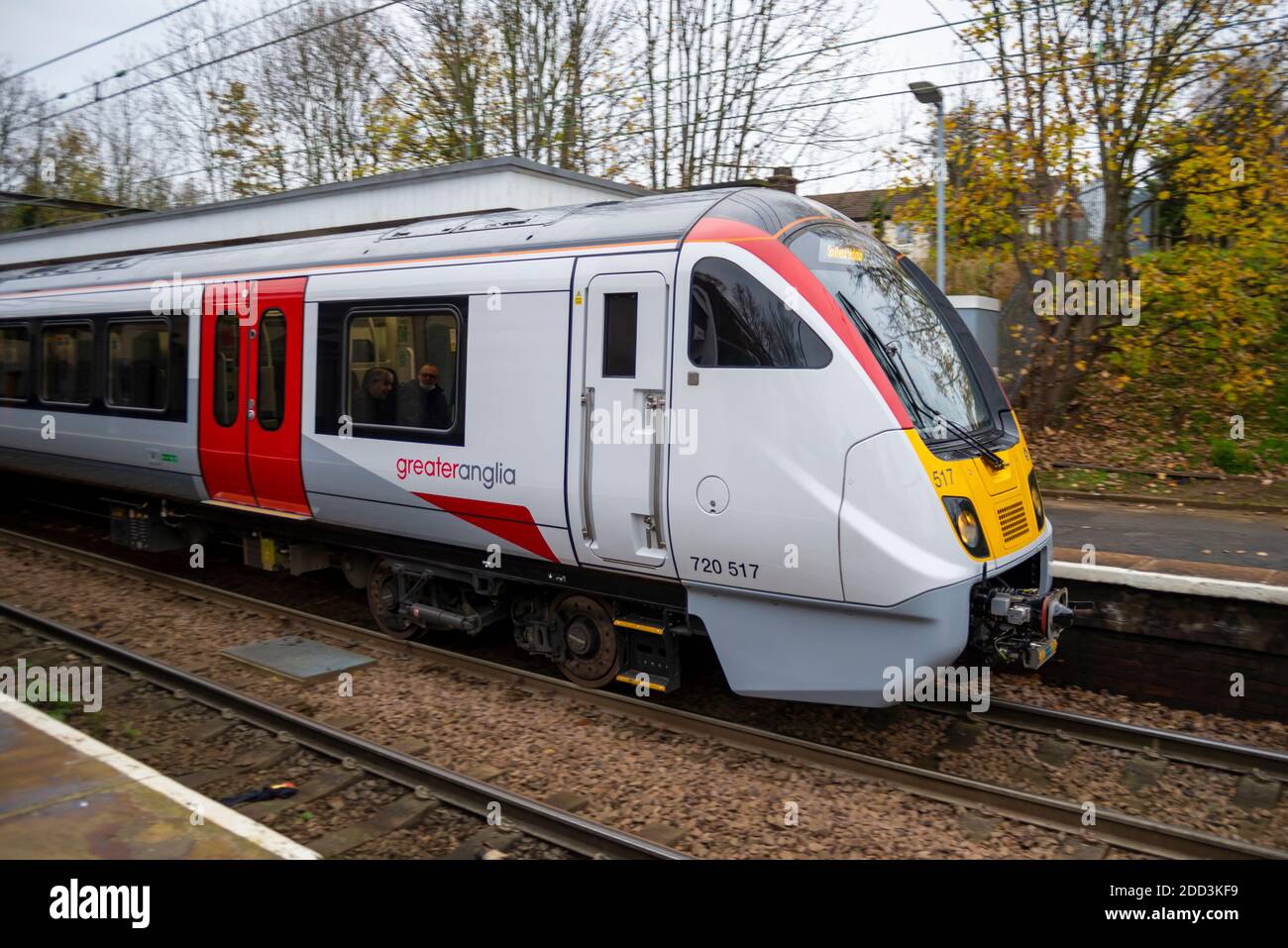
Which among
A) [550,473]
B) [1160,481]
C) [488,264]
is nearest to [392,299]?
[488,264]

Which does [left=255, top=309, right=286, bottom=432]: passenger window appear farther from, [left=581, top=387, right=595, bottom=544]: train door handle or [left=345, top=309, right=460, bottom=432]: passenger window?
[left=581, top=387, right=595, bottom=544]: train door handle

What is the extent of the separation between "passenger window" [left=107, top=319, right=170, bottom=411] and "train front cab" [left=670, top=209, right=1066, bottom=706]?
256 inches

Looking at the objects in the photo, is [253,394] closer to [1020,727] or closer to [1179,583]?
[1020,727]

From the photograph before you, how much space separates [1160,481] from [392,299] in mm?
12165

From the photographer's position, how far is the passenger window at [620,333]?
6270mm

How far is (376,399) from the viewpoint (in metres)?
7.87

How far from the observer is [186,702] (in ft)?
23.3

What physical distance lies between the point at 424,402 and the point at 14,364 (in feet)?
26.9

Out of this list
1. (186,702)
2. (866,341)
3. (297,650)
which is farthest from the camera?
(297,650)

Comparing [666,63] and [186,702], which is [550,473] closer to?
[186,702]

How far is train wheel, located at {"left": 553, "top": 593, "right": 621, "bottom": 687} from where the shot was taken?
23.1ft

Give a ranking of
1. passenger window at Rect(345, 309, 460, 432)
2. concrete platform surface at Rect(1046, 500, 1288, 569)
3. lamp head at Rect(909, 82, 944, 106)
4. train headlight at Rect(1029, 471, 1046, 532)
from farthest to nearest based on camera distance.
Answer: lamp head at Rect(909, 82, 944, 106) → concrete platform surface at Rect(1046, 500, 1288, 569) → passenger window at Rect(345, 309, 460, 432) → train headlight at Rect(1029, 471, 1046, 532)

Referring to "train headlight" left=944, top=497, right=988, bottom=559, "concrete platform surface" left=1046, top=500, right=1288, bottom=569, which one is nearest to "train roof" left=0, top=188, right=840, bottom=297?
"train headlight" left=944, top=497, right=988, bottom=559

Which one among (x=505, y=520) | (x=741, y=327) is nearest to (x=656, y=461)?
(x=741, y=327)
